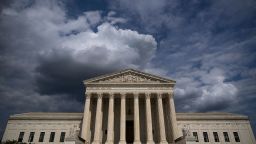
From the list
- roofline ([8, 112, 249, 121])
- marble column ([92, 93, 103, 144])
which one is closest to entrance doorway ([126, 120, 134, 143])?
marble column ([92, 93, 103, 144])

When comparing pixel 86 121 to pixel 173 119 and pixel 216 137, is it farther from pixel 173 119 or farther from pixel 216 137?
pixel 216 137

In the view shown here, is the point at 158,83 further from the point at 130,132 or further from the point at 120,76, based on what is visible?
the point at 130,132

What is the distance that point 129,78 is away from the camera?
3834cm

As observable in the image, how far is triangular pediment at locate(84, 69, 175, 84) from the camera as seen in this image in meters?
37.9

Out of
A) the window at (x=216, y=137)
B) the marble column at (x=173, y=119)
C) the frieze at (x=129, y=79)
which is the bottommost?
the window at (x=216, y=137)

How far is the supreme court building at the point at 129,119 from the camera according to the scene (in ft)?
117

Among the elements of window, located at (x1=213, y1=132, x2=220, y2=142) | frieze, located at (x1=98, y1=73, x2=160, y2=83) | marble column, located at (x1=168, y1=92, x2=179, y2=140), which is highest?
frieze, located at (x1=98, y1=73, x2=160, y2=83)

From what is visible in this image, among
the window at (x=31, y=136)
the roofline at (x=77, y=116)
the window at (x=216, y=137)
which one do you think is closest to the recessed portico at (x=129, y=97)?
the roofline at (x=77, y=116)

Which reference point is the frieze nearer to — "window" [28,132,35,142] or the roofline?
the roofline

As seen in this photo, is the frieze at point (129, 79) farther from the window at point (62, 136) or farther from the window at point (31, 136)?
the window at point (31, 136)

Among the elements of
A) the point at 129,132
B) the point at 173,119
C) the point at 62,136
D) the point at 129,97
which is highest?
the point at 129,97

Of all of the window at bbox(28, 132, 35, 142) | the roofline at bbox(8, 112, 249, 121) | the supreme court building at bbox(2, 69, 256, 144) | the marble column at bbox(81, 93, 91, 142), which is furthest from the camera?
the roofline at bbox(8, 112, 249, 121)

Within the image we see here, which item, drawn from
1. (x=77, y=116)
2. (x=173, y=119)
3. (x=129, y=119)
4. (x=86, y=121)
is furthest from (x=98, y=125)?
(x=173, y=119)

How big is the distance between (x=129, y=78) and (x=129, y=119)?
29.2 ft
